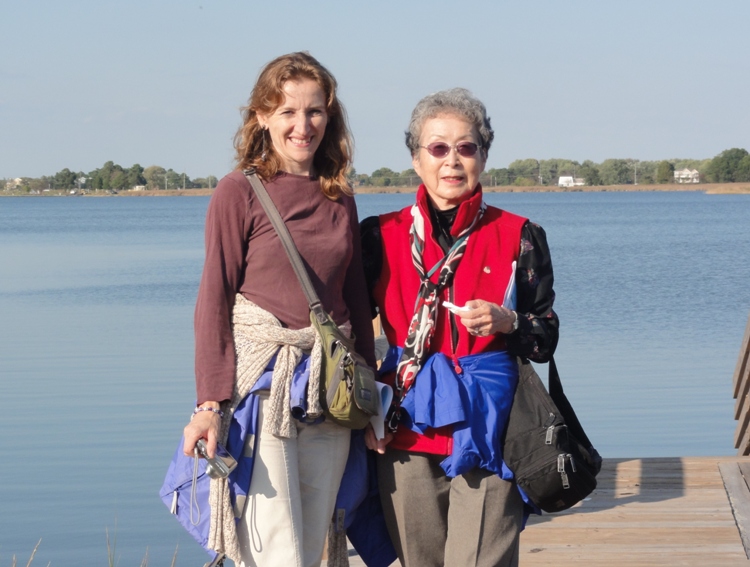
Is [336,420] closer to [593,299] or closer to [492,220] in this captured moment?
[492,220]

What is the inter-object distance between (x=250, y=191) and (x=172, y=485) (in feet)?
2.71

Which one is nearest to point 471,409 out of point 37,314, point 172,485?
point 172,485

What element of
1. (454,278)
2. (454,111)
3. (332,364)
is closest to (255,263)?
(332,364)

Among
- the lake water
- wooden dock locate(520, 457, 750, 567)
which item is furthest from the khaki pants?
the lake water

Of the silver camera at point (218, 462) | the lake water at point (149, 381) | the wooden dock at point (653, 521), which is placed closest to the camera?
the silver camera at point (218, 462)

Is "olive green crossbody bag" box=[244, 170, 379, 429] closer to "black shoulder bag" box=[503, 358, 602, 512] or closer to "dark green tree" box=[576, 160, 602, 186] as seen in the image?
"black shoulder bag" box=[503, 358, 602, 512]

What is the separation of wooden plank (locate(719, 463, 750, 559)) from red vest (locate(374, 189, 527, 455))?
6.78 ft

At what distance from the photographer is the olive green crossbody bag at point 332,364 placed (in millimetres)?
2914

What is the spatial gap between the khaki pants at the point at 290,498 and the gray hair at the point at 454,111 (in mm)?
917

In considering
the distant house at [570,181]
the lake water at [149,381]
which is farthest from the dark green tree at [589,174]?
the lake water at [149,381]

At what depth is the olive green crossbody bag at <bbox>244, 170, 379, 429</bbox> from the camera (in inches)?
115

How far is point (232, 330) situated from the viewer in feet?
9.70

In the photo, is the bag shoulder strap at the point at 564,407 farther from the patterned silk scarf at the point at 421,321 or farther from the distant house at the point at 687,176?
the distant house at the point at 687,176

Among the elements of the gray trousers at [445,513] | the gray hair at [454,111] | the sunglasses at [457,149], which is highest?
the gray hair at [454,111]
